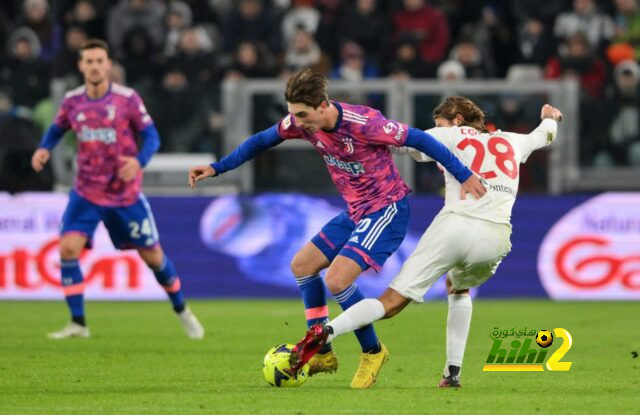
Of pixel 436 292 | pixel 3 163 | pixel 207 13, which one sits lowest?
pixel 436 292

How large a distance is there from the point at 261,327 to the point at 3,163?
5.50 metres

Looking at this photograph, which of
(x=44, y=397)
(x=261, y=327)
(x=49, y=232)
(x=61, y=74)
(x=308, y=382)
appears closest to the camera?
(x=44, y=397)

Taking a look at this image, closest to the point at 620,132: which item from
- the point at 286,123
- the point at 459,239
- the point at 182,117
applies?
the point at 182,117

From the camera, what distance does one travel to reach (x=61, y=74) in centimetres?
1950

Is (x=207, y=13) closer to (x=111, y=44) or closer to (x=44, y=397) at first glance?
(x=111, y=44)

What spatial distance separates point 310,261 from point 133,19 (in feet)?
39.2

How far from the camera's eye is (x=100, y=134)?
1293 cm

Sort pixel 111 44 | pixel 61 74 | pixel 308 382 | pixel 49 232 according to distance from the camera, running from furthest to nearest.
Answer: pixel 111 44, pixel 61 74, pixel 49 232, pixel 308 382

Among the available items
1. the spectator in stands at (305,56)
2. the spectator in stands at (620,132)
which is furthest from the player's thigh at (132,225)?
the spectator in stands at (620,132)

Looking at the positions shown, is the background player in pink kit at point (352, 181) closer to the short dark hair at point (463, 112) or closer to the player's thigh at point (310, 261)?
the player's thigh at point (310, 261)

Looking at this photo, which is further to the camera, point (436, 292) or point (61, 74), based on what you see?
point (61, 74)

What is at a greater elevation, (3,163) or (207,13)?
(207,13)

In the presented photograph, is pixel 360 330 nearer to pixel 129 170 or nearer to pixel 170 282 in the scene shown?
pixel 129 170


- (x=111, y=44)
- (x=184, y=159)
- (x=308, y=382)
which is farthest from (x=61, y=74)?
(x=308, y=382)
